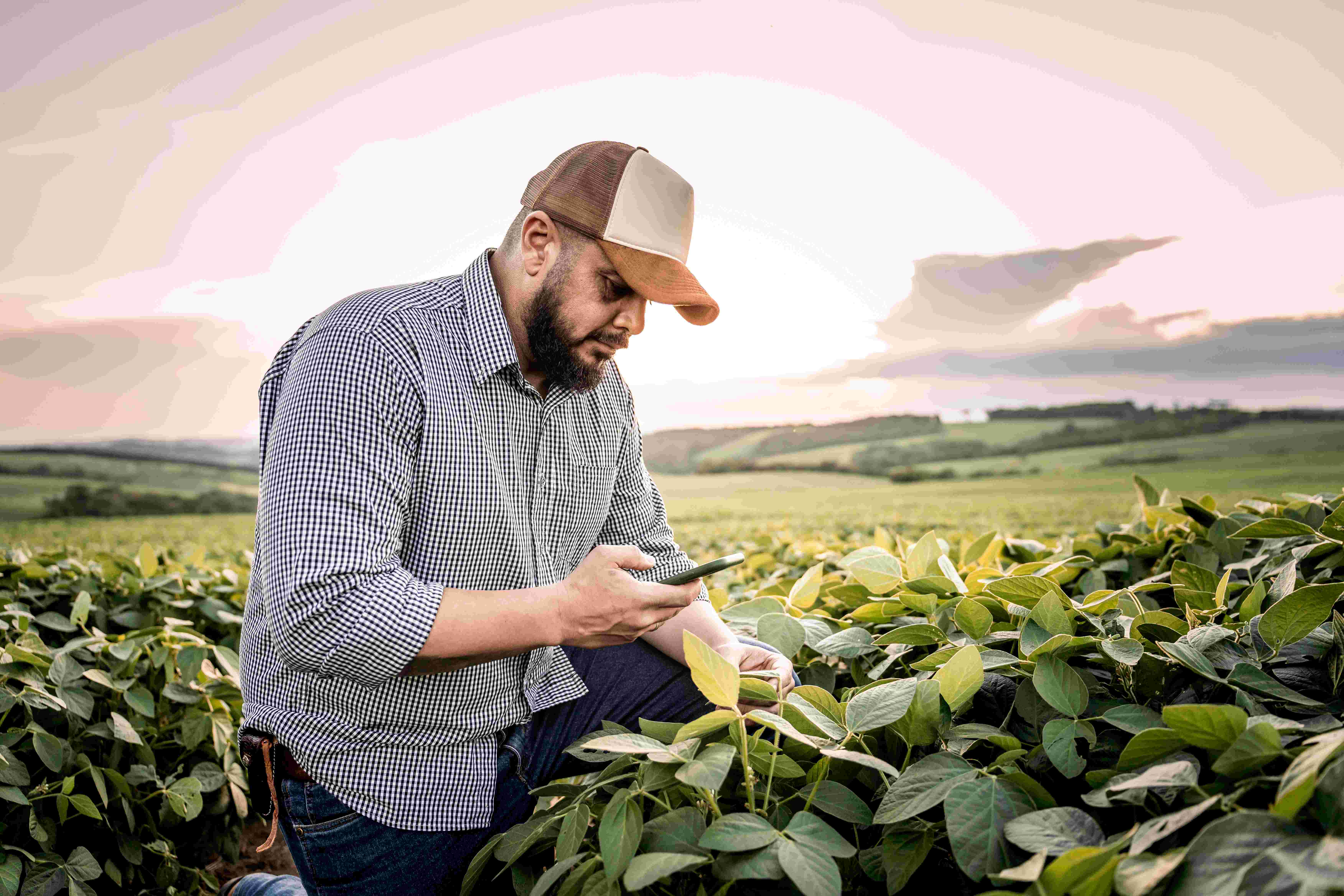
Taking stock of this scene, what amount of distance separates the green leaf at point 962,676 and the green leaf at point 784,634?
467 mm

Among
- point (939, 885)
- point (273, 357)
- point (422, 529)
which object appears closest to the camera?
point (939, 885)

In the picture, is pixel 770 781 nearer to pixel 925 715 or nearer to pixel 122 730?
pixel 925 715

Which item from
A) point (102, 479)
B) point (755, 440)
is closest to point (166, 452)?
point (102, 479)

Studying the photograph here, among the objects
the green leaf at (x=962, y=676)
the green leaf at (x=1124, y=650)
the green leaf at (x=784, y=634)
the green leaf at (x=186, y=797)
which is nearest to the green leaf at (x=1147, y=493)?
the green leaf at (x=784, y=634)

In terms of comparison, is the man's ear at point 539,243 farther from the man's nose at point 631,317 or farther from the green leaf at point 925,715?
the green leaf at point 925,715

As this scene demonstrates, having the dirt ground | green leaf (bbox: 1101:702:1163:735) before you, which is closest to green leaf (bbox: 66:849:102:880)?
the dirt ground

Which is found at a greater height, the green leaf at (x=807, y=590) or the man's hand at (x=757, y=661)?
the green leaf at (x=807, y=590)

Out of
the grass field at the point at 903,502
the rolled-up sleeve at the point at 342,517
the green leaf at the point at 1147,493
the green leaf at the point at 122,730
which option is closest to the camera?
the rolled-up sleeve at the point at 342,517

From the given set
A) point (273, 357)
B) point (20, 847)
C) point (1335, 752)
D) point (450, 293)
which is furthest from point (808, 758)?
point (20, 847)

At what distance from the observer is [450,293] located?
1.57m

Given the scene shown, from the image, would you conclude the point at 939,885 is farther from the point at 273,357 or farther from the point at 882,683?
the point at 273,357

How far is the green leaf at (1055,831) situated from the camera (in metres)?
0.85

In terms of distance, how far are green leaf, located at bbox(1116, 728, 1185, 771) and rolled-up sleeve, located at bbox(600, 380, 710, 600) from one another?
39.7 inches

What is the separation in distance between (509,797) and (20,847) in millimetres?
1063
